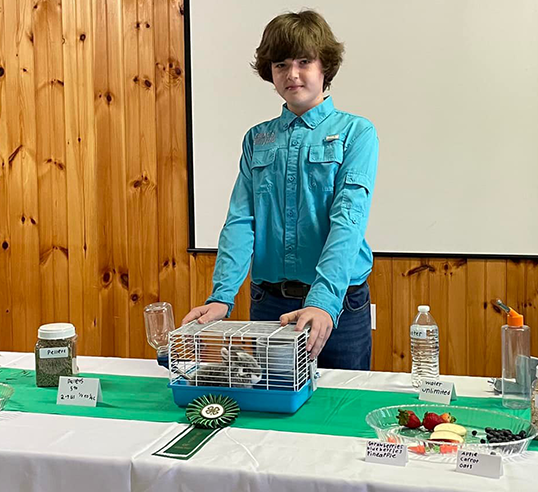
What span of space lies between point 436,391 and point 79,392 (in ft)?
2.50

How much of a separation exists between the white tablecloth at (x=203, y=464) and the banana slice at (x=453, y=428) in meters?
0.11

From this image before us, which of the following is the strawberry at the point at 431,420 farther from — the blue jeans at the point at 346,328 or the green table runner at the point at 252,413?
the blue jeans at the point at 346,328

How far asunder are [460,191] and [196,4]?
1380 mm

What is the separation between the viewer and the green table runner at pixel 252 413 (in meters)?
1.38

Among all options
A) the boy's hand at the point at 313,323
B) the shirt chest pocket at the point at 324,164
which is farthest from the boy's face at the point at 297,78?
the boy's hand at the point at 313,323

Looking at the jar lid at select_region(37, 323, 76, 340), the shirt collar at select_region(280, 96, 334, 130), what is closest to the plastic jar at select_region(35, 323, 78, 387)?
the jar lid at select_region(37, 323, 76, 340)

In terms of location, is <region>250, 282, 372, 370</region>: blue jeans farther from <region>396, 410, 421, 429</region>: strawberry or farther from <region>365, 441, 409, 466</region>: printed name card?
<region>365, 441, 409, 466</region>: printed name card

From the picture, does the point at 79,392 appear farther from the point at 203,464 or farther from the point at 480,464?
the point at 480,464

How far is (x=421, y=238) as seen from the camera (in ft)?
9.74

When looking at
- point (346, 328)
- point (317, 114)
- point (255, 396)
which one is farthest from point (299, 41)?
point (255, 396)

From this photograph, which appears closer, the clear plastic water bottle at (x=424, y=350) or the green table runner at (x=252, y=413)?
the green table runner at (x=252, y=413)

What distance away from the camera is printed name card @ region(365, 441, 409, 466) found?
1.16 meters

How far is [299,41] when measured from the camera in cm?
179

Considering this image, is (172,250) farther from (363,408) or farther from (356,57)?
(363,408)
